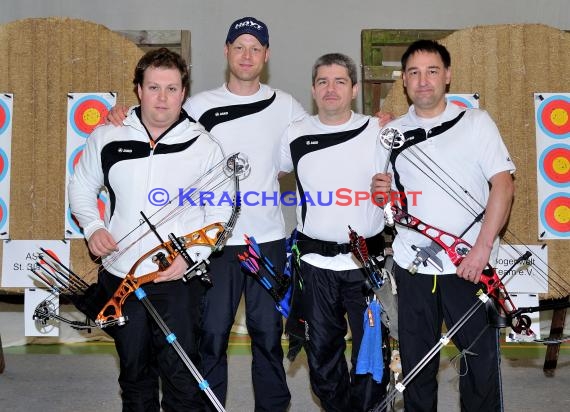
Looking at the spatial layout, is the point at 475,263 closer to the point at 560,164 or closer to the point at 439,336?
the point at 439,336

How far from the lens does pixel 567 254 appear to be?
137 inches

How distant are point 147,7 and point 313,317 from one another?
8.29 feet

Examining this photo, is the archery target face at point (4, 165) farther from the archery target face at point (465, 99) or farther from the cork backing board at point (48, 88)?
the archery target face at point (465, 99)

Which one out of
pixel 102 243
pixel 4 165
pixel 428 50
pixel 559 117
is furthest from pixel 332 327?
pixel 4 165

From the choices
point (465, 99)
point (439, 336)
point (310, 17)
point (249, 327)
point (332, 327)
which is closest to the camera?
point (439, 336)

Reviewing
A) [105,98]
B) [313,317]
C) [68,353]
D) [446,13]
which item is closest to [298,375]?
[313,317]

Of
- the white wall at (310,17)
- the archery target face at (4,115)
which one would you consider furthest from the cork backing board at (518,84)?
the archery target face at (4,115)

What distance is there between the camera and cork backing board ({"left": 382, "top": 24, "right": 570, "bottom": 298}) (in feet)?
11.4

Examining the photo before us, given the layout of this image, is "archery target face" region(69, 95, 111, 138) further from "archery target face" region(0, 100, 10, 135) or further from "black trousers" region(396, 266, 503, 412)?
"black trousers" region(396, 266, 503, 412)

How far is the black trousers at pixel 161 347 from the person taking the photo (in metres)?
2.36

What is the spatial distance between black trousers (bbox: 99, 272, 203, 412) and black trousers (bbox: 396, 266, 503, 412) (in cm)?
70

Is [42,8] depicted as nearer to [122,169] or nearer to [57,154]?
[57,154]

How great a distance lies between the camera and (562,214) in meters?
3.49

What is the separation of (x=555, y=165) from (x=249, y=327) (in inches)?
67.5
